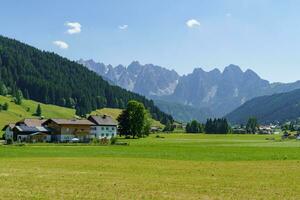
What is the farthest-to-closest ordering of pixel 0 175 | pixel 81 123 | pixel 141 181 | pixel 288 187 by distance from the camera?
pixel 81 123 < pixel 0 175 < pixel 141 181 < pixel 288 187

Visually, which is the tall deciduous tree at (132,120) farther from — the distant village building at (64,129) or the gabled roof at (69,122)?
the gabled roof at (69,122)

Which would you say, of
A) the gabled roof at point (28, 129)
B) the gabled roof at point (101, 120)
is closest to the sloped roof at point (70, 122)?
the gabled roof at point (101, 120)

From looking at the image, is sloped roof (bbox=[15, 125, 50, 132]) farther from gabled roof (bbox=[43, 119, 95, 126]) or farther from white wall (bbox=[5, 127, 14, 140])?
gabled roof (bbox=[43, 119, 95, 126])

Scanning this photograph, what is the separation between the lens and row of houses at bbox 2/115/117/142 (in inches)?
6009

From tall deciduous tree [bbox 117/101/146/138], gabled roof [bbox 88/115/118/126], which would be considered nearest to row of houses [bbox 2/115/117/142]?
gabled roof [bbox 88/115/118/126]

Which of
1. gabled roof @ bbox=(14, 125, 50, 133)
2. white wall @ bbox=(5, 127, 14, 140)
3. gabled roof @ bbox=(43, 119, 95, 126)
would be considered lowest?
white wall @ bbox=(5, 127, 14, 140)

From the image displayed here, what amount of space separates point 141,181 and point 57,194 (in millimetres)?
8172

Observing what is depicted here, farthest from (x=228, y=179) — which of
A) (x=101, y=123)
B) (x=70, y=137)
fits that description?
(x=101, y=123)

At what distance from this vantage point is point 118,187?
97.6 ft

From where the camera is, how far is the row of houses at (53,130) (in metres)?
153

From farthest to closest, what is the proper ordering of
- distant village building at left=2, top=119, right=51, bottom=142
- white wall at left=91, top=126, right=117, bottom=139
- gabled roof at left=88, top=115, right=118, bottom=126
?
gabled roof at left=88, top=115, right=118, bottom=126 < white wall at left=91, top=126, right=117, bottom=139 < distant village building at left=2, top=119, right=51, bottom=142

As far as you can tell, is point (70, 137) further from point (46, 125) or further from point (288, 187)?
point (288, 187)

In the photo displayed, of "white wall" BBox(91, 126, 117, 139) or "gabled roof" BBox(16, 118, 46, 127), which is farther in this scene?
"white wall" BBox(91, 126, 117, 139)

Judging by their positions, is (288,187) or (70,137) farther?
(70,137)
